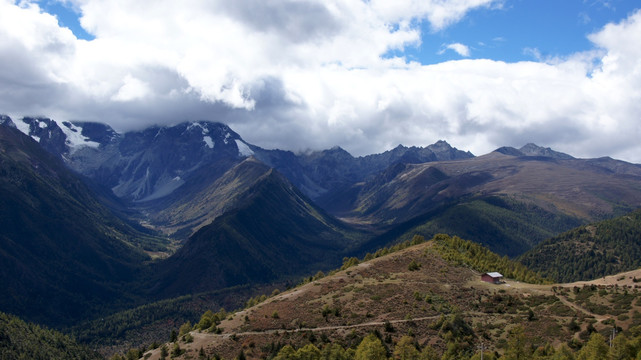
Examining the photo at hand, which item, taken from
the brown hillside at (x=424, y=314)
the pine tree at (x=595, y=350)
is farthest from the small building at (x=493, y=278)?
the pine tree at (x=595, y=350)

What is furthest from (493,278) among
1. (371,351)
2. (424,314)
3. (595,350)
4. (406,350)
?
(371,351)

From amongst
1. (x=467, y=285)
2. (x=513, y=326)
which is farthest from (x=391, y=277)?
(x=513, y=326)

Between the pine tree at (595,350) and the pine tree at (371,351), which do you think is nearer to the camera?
the pine tree at (595,350)

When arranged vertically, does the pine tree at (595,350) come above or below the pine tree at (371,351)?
above

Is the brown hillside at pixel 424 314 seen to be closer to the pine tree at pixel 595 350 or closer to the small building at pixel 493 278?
the small building at pixel 493 278

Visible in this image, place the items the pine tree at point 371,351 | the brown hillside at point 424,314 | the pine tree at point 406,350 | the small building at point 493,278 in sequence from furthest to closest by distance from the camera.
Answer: the small building at point 493,278 < the brown hillside at point 424,314 < the pine tree at point 406,350 < the pine tree at point 371,351

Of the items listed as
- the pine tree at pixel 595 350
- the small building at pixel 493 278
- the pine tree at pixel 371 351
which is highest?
the small building at pixel 493 278

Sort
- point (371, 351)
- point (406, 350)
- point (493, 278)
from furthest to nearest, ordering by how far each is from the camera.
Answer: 1. point (493, 278)
2. point (406, 350)
3. point (371, 351)

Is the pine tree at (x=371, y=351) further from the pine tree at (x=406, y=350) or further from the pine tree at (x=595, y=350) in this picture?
the pine tree at (x=595, y=350)

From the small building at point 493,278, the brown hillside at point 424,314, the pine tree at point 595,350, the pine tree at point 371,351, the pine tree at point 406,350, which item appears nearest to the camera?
the pine tree at point 595,350

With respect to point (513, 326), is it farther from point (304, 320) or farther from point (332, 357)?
point (304, 320)

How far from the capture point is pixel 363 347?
124 m

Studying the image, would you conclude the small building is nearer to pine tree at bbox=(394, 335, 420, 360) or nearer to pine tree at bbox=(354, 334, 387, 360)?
pine tree at bbox=(394, 335, 420, 360)

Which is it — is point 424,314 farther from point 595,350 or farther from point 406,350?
point 595,350
